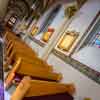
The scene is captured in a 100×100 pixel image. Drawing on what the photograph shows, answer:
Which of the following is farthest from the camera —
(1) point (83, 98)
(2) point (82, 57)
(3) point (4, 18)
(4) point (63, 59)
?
(3) point (4, 18)

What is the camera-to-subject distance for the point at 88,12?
3.74 metres

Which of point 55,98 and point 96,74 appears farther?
point 96,74

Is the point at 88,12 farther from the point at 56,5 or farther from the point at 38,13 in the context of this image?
the point at 38,13

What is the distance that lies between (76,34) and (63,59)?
22.6 inches

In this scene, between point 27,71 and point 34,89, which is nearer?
point 34,89

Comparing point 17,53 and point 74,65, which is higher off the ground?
point 74,65

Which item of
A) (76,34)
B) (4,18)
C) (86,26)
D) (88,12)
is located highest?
(88,12)

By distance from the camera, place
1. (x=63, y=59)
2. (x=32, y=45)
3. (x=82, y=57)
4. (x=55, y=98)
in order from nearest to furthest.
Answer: (x=55, y=98), (x=82, y=57), (x=63, y=59), (x=32, y=45)

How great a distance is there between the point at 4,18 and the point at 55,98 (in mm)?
9085

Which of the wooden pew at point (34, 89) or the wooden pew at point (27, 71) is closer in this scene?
the wooden pew at point (34, 89)

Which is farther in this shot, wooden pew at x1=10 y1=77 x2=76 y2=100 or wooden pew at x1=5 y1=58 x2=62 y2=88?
wooden pew at x1=5 y1=58 x2=62 y2=88

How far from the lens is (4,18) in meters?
10.6

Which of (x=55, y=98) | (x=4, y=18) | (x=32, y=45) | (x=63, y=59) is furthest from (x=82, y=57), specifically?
(x=4, y=18)

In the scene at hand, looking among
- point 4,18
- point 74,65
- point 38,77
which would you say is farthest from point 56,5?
point 4,18
